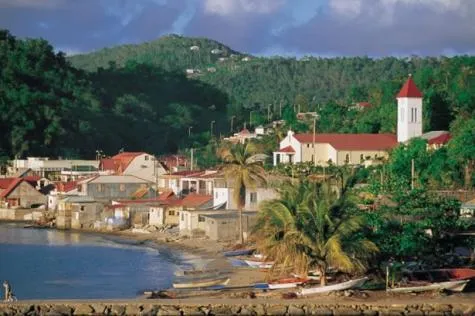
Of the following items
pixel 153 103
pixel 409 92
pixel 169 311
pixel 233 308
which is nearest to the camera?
pixel 169 311

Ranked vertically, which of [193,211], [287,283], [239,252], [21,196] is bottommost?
[287,283]

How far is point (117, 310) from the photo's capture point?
26.3 meters

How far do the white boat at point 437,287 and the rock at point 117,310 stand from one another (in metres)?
7.18

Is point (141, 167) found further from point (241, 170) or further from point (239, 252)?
point (239, 252)

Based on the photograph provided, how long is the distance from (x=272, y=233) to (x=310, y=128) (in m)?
48.4

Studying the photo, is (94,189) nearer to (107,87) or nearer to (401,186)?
(401,186)

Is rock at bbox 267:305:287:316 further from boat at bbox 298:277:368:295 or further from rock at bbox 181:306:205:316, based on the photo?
boat at bbox 298:277:368:295

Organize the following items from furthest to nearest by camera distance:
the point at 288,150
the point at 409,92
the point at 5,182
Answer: the point at 5,182 < the point at 288,150 < the point at 409,92

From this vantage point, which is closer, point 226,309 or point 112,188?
point 226,309

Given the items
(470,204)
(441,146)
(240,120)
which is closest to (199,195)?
(441,146)

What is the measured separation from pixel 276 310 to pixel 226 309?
1198mm

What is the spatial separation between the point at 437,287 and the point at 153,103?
108968 millimetres

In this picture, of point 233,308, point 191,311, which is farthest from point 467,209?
point 191,311

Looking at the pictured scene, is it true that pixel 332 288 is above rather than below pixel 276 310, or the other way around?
above
